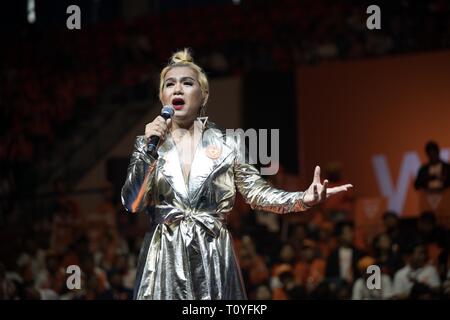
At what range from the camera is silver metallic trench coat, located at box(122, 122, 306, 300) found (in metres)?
4.42

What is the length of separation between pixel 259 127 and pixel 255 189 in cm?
786

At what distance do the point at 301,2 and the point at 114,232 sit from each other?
18.4 feet

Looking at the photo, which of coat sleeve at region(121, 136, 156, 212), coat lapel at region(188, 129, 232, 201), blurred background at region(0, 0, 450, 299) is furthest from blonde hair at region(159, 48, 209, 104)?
blurred background at region(0, 0, 450, 299)

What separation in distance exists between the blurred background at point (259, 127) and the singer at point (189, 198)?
380 centimetres

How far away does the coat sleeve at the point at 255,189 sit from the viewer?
452 centimetres

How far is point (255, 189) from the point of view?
15.1ft

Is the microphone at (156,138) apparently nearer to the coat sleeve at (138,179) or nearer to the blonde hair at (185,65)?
the coat sleeve at (138,179)

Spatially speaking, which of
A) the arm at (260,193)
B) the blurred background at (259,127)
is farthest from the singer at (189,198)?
the blurred background at (259,127)

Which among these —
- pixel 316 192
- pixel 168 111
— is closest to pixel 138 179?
pixel 168 111

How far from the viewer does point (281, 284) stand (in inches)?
351

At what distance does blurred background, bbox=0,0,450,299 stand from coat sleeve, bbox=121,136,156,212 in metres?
4.20

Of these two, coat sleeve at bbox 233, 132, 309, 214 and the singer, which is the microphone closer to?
the singer

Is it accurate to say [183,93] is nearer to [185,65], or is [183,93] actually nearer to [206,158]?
[185,65]
